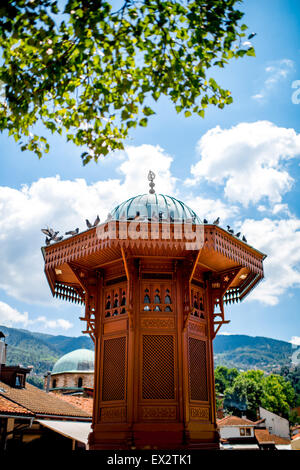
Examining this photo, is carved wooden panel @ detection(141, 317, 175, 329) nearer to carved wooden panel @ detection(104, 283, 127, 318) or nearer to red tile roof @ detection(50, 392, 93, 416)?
carved wooden panel @ detection(104, 283, 127, 318)

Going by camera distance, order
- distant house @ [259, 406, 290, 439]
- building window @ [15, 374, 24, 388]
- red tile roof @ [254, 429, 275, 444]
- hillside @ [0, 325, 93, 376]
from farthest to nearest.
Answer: hillside @ [0, 325, 93, 376] → distant house @ [259, 406, 290, 439] → red tile roof @ [254, 429, 275, 444] → building window @ [15, 374, 24, 388]

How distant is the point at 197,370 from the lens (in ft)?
33.8

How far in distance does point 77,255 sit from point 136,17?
19.9 ft

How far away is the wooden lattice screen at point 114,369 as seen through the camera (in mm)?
9797

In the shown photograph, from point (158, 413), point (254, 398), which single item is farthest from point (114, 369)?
point (254, 398)

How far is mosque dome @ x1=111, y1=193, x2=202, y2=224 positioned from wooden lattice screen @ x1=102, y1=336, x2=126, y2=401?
3354 millimetres

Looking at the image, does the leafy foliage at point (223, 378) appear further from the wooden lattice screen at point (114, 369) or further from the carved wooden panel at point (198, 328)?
the wooden lattice screen at point (114, 369)

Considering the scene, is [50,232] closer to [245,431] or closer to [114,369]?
[114,369]

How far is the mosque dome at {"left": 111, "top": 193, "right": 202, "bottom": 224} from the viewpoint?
11359mm

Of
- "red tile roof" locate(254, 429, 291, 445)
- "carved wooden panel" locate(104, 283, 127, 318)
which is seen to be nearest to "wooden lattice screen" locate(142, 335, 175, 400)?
"carved wooden panel" locate(104, 283, 127, 318)

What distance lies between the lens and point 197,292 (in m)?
11.2

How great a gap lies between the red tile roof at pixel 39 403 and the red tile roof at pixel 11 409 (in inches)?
34.6

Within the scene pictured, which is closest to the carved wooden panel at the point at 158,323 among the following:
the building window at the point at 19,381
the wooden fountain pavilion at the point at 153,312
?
the wooden fountain pavilion at the point at 153,312
